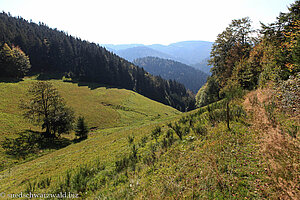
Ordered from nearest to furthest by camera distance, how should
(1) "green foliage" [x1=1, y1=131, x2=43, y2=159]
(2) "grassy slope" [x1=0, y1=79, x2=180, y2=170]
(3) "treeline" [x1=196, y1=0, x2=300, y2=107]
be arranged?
1. (3) "treeline" [x1=196, y1=0, x2=300, y2=107]
2. (1) "green foliage" [x1=1, y1=131, x2=43, y2=159]
3. (2) "grassy slope" [x1=0, y1=79, x2=180, y2=170]

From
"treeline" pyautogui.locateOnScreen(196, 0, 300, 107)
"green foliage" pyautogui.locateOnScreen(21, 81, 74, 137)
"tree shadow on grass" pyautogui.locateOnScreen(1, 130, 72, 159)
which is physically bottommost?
"tree shadow on grass" pyautogui.locateOnScreen(1, 130, 72, 159)

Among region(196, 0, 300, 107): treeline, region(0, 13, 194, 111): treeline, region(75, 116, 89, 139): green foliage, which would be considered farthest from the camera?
region(0, 13, 194, 111): treeline

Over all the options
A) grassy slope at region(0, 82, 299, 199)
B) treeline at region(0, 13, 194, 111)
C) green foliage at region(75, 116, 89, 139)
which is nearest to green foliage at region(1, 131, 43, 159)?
green foliage at region(75, 116, 89, 139)

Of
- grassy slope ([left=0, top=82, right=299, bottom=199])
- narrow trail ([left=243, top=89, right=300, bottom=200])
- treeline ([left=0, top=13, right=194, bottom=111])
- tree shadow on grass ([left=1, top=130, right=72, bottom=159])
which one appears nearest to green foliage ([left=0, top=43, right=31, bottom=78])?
treeline ([left=0, top=13, right=194, bottom=111])

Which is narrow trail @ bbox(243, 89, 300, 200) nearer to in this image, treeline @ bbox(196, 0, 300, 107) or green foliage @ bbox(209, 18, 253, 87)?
treeline @ bbox(196, 0, 300, 107)

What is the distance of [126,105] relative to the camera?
2474 inches

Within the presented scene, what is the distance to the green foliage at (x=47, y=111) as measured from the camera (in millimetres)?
30656

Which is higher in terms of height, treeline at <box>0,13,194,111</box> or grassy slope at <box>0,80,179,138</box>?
treeline at <box>0,13,194,111</box>

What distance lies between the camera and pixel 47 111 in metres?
31.8

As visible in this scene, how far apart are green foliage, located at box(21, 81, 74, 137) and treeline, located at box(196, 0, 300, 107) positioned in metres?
37.2

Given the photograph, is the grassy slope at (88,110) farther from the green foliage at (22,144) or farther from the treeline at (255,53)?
the treeline at (255,53)

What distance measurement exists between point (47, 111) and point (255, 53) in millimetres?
45320

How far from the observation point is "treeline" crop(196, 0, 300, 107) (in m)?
14.5

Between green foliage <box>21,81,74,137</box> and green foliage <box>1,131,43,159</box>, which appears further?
green foliage <box>21,81,74,137</box>
